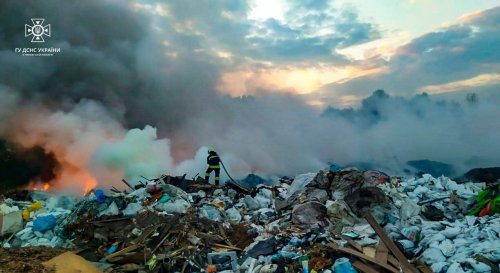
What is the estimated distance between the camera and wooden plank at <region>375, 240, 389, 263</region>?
6.06m

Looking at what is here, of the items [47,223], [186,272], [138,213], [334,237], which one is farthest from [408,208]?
[47,223]

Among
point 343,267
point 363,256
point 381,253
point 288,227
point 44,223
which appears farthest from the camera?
point 44,223

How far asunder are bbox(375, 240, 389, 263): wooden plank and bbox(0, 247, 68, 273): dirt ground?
212 inches

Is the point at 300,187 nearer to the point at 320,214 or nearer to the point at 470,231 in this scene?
the point at 320,214

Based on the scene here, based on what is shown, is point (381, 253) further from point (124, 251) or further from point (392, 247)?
point (124, 251)

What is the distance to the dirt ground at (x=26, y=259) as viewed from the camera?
5.94m

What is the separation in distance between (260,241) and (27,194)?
9179mm

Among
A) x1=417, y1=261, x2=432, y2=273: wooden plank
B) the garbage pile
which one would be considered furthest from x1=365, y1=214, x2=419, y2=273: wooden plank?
x1=417, y1=261, x2=432, y2=273: wooden plank

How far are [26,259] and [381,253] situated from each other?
6196 millimetres

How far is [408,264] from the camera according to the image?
19.5ft

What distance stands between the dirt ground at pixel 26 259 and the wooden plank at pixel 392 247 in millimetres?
5709

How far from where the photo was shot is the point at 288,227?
820 centimetres

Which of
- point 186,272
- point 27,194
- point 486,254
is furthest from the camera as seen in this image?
point 27,194

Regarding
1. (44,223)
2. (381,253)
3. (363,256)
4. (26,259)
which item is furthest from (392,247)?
(44,223)
